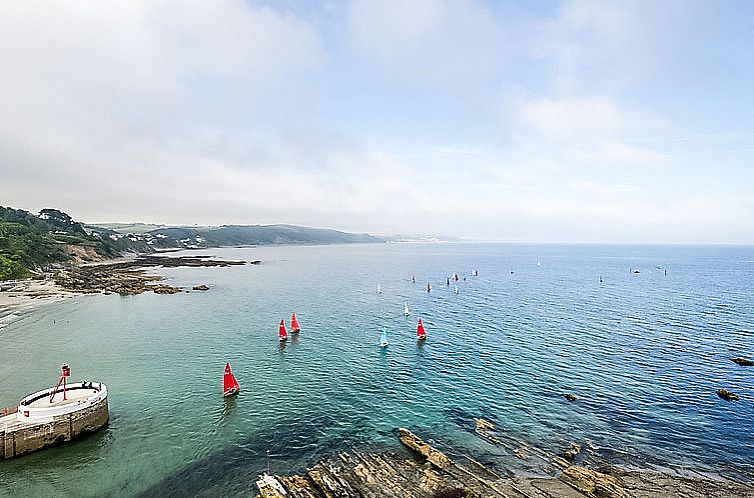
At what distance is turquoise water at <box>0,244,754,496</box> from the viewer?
730 inches

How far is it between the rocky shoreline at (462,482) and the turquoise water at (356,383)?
132 centimetres

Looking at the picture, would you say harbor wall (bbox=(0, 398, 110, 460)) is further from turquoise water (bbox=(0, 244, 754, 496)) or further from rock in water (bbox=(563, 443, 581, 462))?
rock in water (bbox=(563, 443, 581, 462))

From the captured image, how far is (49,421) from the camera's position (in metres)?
18.4

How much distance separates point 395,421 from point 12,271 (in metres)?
82.8

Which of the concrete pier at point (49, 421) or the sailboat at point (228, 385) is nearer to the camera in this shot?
the concrete pier at point (49, 421)

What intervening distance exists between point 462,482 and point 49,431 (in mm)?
18203

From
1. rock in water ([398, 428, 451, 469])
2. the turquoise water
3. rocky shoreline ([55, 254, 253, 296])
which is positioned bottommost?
the turquoise water

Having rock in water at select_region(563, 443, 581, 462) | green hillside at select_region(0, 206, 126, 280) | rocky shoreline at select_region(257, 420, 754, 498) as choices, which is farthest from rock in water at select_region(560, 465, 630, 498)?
green hillside at select_region(0, 206, 126, 280)

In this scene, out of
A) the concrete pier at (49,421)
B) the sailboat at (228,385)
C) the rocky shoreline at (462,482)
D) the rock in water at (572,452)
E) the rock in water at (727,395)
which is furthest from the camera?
the rock in water at (727,395)

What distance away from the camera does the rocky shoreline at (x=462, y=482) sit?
15.2 m

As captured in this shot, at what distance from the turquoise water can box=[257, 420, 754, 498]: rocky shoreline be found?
4.32ft

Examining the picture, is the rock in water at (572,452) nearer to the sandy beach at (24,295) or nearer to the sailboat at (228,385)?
the sailboat at (228,385)

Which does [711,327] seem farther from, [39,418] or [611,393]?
[39,418]

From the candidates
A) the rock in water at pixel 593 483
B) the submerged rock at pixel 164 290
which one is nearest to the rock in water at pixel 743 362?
the rock in water at pixel 593 483
